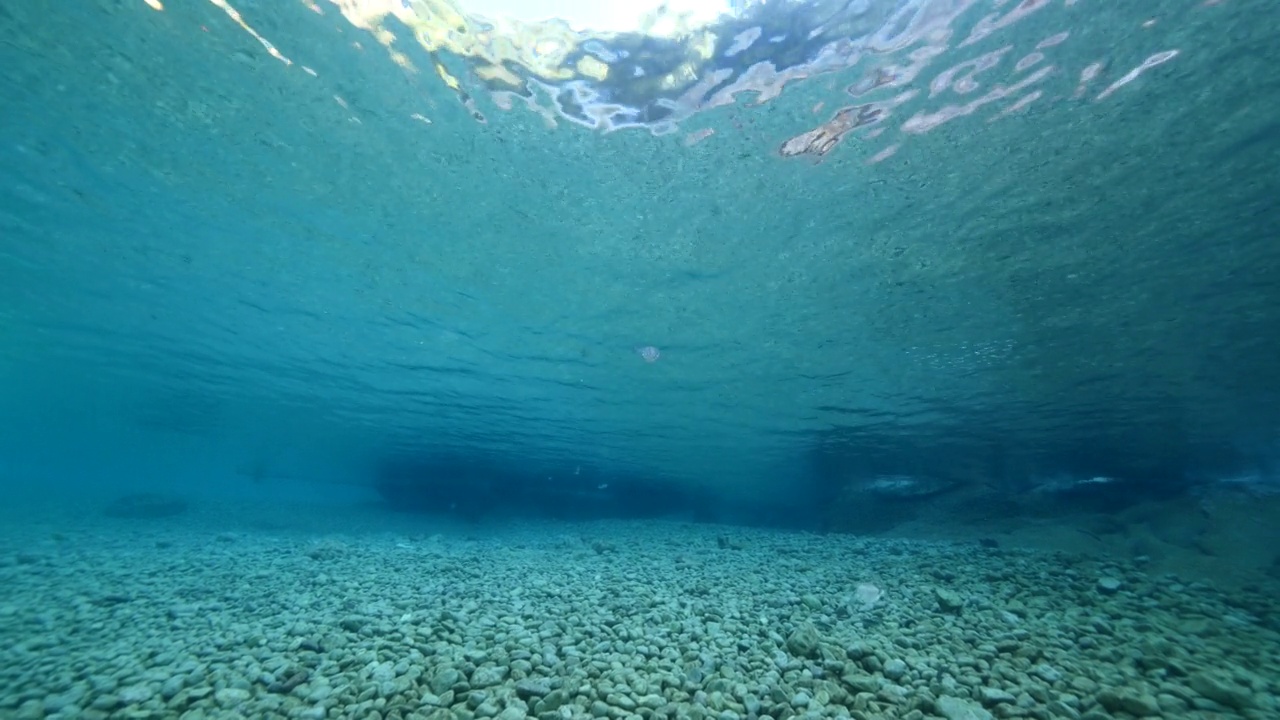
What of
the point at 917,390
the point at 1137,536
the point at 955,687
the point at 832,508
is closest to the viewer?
the point at 955,687

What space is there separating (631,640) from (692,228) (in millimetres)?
8400

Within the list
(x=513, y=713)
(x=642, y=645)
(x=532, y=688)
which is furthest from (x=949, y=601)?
(x=513, y=713)

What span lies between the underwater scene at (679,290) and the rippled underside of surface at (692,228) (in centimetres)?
9

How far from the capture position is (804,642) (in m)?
5.84

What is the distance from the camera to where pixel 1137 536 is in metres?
13.7

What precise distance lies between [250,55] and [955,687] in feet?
42.8

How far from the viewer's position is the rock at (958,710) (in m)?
4.29

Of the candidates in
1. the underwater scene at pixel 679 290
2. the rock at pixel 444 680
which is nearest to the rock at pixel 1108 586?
the underwater scene at pixel 679 290

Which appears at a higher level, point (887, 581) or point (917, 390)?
point (917, 390)

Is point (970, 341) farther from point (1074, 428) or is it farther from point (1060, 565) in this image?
point (1074, 428)

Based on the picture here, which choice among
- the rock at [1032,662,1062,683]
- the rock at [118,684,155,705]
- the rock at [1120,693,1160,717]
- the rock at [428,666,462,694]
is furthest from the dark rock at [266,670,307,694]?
the rock at [1120,693,1160,717]

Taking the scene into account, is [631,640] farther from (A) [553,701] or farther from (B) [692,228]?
(B) [692,228]

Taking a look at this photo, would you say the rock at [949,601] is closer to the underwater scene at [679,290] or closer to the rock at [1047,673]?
the underwater scene at [679,290]

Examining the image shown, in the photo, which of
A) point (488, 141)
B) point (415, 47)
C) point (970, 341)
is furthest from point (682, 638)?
point (970, 341)
